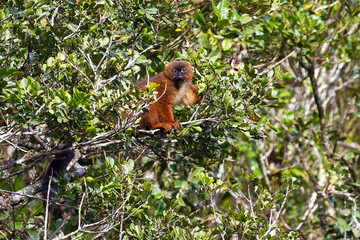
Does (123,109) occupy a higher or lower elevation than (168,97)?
higher

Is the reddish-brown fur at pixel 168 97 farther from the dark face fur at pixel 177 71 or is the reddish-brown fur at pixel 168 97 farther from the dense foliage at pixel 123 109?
the dense foliage at pixel 123 109

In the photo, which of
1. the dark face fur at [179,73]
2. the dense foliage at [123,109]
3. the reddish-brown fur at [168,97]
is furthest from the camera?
the dark face fur at [179,73]

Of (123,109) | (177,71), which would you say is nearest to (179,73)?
(177,71)

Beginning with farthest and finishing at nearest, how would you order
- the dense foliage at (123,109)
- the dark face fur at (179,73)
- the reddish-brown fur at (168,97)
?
the dark face fur at (179,73), the reddish-brown fur at (168,97), the dense foliage at (123,109)

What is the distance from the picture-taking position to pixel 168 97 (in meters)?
4.87

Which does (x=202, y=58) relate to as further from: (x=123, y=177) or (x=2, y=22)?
(x=2, y=22)

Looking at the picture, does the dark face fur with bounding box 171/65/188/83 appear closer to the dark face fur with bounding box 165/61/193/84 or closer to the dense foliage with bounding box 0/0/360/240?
the dark face fur with bounding box 165/61/193/84

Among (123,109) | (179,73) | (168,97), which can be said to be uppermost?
(123,109)

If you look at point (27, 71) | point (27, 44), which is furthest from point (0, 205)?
point (27, 44)

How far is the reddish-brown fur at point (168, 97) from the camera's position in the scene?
4565mm

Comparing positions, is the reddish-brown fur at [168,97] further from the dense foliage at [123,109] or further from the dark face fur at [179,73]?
Result: the dense foliage at [123,109]

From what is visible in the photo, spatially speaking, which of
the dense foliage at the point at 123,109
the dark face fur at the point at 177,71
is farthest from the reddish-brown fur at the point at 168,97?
the dense foliage at the point at 123,109

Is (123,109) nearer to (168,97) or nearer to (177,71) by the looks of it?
(168,97)

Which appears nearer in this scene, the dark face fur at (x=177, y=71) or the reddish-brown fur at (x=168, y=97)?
the reddish-brown fur at (x=168, y=97)
